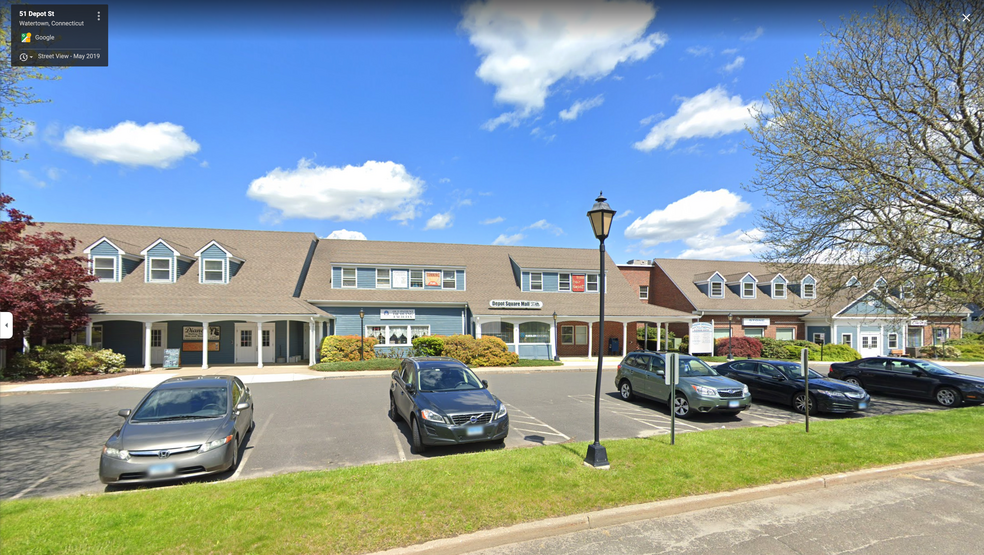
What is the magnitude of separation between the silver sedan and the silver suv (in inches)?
403

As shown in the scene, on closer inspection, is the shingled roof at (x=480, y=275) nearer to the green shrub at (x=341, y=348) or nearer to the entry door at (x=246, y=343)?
the green shrub at (x=341, y=348)

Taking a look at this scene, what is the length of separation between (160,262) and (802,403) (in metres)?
30.6

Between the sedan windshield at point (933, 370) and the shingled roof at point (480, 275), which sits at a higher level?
the shingled roof at point (480, 275)

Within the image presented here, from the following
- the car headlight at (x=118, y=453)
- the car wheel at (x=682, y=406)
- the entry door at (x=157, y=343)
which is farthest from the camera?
the entry door at (x=157, y=343)

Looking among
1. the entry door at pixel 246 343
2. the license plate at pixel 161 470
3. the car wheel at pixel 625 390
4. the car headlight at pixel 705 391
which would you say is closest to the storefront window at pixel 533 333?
the car wheel at pixel 625 390

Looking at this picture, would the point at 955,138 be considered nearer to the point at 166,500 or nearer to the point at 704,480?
the point at 704,480

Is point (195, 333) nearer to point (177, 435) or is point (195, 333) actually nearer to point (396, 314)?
point (396, 314)

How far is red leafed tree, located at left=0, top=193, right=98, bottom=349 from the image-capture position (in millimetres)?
18656

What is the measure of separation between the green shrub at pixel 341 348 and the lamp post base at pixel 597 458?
1962cm

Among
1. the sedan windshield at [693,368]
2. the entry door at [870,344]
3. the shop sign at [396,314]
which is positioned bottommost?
the entry door at [870,344]

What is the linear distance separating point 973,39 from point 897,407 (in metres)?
10.4

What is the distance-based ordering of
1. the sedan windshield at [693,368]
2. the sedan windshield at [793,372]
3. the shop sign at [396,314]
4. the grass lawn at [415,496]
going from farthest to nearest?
the shop sign at [396,314]
the sedan windshield at [793,372]
the sedan windshield at [693,368]
the grass lawn at [415,496]

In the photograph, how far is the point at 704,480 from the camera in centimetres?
677

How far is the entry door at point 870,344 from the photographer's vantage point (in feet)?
115
